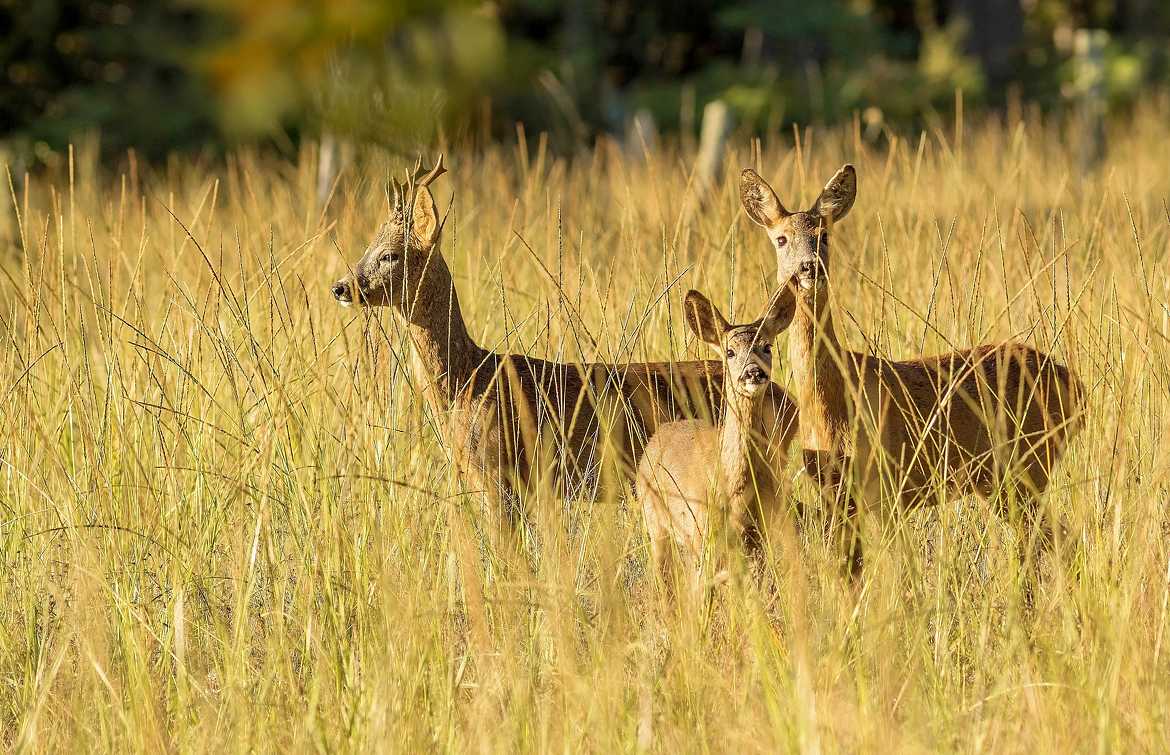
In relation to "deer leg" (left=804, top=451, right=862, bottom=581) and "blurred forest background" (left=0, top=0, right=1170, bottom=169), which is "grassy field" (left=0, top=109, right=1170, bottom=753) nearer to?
"deer leg" (left=804, top=451, right=862, bottom=581)

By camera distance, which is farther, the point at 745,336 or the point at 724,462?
the point at 724,462

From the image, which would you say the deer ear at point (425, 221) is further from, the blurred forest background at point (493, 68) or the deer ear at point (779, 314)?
the blurred forest background at point (493, 68)

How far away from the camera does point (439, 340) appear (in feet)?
13.3

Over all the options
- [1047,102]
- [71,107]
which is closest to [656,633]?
[71,107]

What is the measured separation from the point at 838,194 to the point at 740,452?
685 mm

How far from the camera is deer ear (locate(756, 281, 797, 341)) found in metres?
3.28

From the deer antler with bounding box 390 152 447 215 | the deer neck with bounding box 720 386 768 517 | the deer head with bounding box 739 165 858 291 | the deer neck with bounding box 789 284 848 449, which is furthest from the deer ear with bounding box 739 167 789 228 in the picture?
the deer antler with bounding box 390 152 447 215

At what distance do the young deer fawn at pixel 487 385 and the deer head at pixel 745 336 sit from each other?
311mm

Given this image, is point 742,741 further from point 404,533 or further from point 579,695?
point 404,533

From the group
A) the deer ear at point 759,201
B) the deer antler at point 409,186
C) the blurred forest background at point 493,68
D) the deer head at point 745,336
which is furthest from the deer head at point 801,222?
the blurred forest background at point 493,68

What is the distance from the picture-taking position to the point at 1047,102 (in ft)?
58.8

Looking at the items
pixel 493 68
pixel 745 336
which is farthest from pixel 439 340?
pixel 493 68

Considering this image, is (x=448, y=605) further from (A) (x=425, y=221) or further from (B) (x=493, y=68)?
(B) (x=493, y=68)

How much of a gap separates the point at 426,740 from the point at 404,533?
60cm
